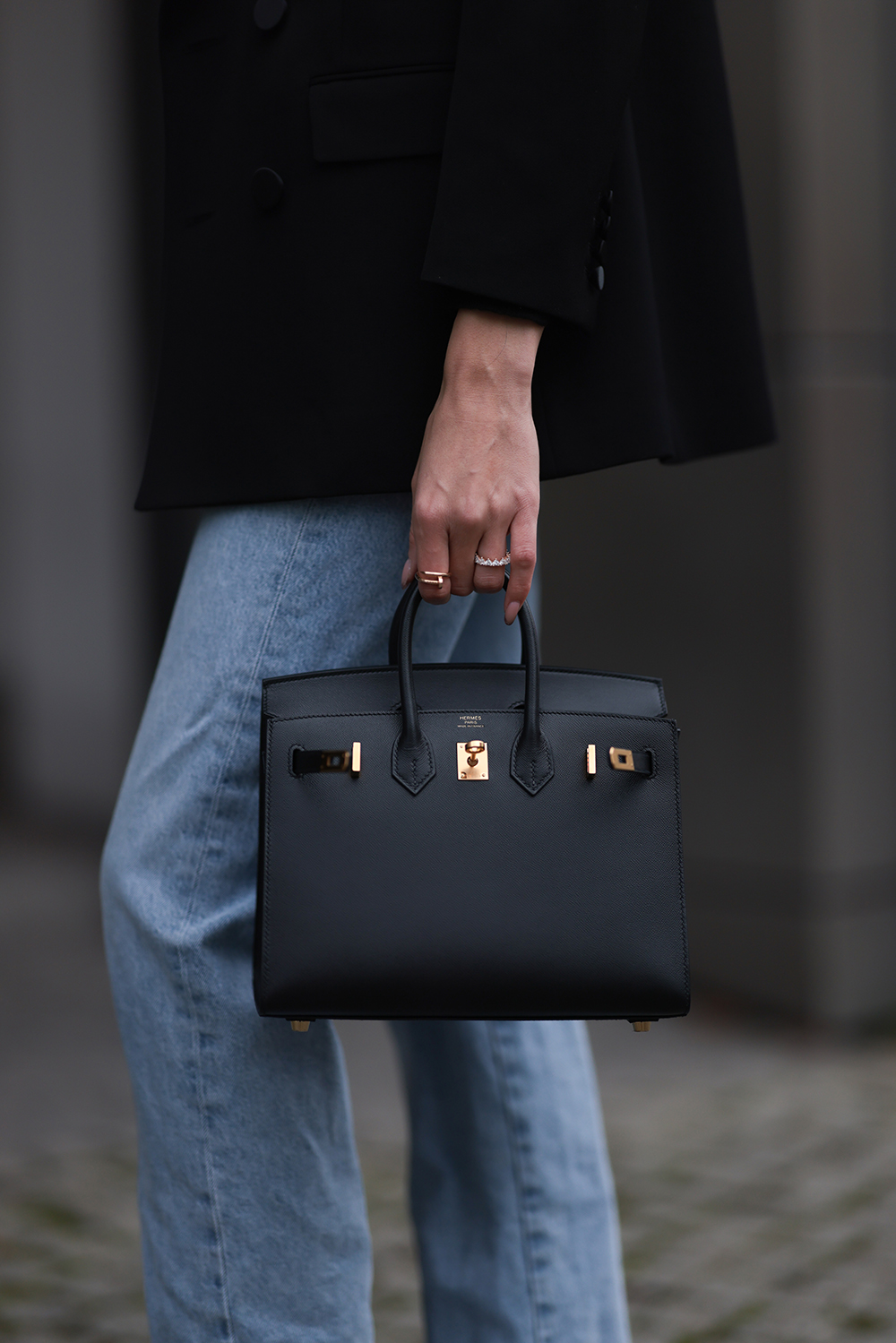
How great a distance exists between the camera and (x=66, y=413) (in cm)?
610

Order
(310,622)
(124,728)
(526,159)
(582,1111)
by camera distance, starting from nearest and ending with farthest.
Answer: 1. (526,159)
2. (310,622)
3. (582,1111)
4. (124,728)

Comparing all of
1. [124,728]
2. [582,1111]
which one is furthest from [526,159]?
[124,728]

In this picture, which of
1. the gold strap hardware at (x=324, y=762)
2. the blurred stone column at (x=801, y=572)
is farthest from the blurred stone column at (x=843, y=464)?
the gold strap hardware at (x=324, y=762)

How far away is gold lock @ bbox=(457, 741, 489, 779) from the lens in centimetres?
136

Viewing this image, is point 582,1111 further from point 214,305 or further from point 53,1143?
point 53,1143

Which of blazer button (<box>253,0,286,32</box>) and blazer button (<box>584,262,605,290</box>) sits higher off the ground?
blazer button (<box>253,0,286,32</box>)

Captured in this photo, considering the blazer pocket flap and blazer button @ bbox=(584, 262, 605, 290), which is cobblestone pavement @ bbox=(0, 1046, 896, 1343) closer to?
blazer button @ bbox=(584, 262, 605, 290)

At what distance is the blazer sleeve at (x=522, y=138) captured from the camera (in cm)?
134

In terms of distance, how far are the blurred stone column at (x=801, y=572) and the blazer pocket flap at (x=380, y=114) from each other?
7.44 ft

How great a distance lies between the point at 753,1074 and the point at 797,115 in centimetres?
216

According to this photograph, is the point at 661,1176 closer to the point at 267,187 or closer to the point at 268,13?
the point at 267,187

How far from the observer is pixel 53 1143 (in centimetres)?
296

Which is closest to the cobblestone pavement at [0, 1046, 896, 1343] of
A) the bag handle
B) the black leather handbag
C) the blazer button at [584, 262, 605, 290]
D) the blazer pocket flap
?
the black leather handbag

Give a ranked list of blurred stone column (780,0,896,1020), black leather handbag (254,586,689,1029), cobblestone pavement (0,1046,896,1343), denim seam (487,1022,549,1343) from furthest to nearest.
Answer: blurred stone column (780,0,896,1020), cobblestone pavement (0,1046,896,1343), denim seam (487,1022,549,1343), black leather handbag (254,586,689,1029)
